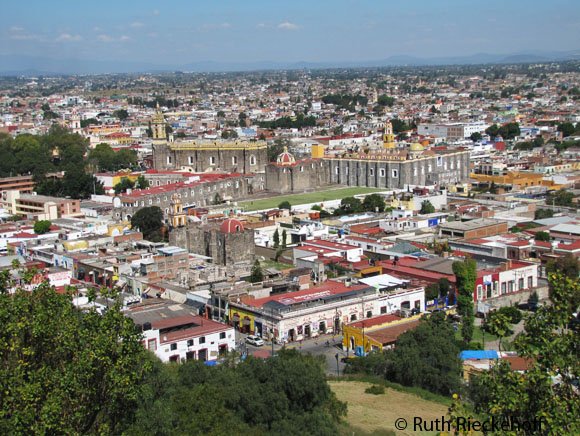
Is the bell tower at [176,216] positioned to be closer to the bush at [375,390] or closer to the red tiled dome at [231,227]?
the red tiled dome at [231,227]

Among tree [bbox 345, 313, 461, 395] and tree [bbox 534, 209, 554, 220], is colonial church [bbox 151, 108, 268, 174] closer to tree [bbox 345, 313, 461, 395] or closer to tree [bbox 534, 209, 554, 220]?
tree [bbox 534, 209, 554, 220]

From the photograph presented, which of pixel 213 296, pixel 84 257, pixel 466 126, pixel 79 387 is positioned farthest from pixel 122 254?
pixel 466 126

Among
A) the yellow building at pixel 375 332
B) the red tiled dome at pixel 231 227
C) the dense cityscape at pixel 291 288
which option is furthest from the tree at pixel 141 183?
the yellow building at pixel 375 332

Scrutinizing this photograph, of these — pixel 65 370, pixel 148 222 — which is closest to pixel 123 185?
pixel 148 222

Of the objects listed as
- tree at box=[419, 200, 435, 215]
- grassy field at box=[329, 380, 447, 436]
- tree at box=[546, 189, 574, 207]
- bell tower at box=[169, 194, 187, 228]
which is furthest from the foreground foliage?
tree at box=[546, 189, 574, 207]

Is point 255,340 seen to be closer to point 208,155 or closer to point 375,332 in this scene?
point 375,332

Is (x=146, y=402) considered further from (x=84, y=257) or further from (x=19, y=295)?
(x=84, y=257)

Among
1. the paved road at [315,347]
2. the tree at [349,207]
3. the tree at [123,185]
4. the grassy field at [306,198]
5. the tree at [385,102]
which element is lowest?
the grassy field at [306,198]
